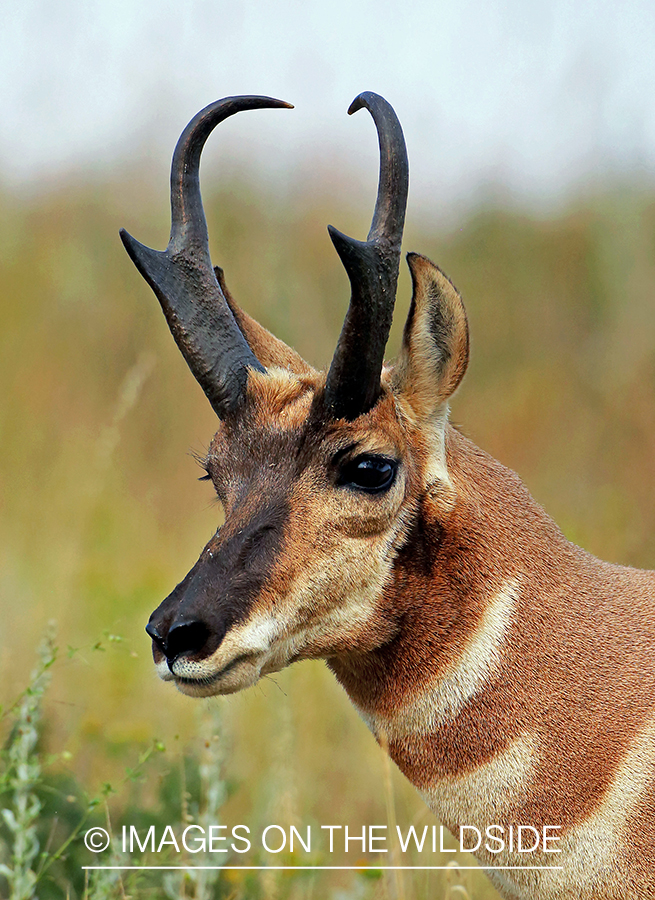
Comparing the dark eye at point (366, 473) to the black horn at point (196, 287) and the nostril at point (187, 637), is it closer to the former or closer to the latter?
the black horn at point (196, 287)

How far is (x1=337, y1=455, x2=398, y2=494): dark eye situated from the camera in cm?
378

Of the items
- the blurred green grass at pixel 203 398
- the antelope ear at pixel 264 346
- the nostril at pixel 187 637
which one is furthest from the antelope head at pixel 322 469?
the blurred green grass at pixel 203 398

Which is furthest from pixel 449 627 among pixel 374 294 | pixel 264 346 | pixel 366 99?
pixel 366 99

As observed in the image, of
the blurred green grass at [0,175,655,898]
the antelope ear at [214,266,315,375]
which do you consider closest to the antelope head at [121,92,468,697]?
the antelope ear at [214,266,315,375]

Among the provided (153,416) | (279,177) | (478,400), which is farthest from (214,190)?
(478,400)

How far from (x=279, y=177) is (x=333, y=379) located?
989 centimetres

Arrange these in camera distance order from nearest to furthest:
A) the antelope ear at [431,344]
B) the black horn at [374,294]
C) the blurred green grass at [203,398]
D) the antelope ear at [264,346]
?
the black horn at [374,294] → the antelope ear at [431,344] → the antelope ear at [264,346] → the blurred green grass at [203,398]

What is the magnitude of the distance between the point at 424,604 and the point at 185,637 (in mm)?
992

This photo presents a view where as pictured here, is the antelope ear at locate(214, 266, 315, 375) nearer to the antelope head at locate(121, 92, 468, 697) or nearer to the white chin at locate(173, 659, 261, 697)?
the antelope head at locate(121, 92, 468, 697)

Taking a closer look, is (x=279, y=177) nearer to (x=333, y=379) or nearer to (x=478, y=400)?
(x=478, y=400)

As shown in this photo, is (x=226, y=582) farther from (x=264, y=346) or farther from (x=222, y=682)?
(x=264, y=346)

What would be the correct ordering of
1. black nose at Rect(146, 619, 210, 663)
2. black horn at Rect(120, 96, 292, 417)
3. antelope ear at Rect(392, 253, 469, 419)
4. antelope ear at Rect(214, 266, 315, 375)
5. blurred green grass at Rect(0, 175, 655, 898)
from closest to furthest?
black nose at Rect(146, 619, 210, 663), antelope ear at Rect(392, 253, 469, 419), black horn at Rect(120, 96, 292, 417), antelope ear at Rect(214, 266, 315, 375), blurred green grass at Rect(0, 175, 655, 898)

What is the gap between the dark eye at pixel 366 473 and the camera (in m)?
3.78

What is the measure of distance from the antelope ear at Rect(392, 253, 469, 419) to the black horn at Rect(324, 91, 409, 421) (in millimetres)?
127
